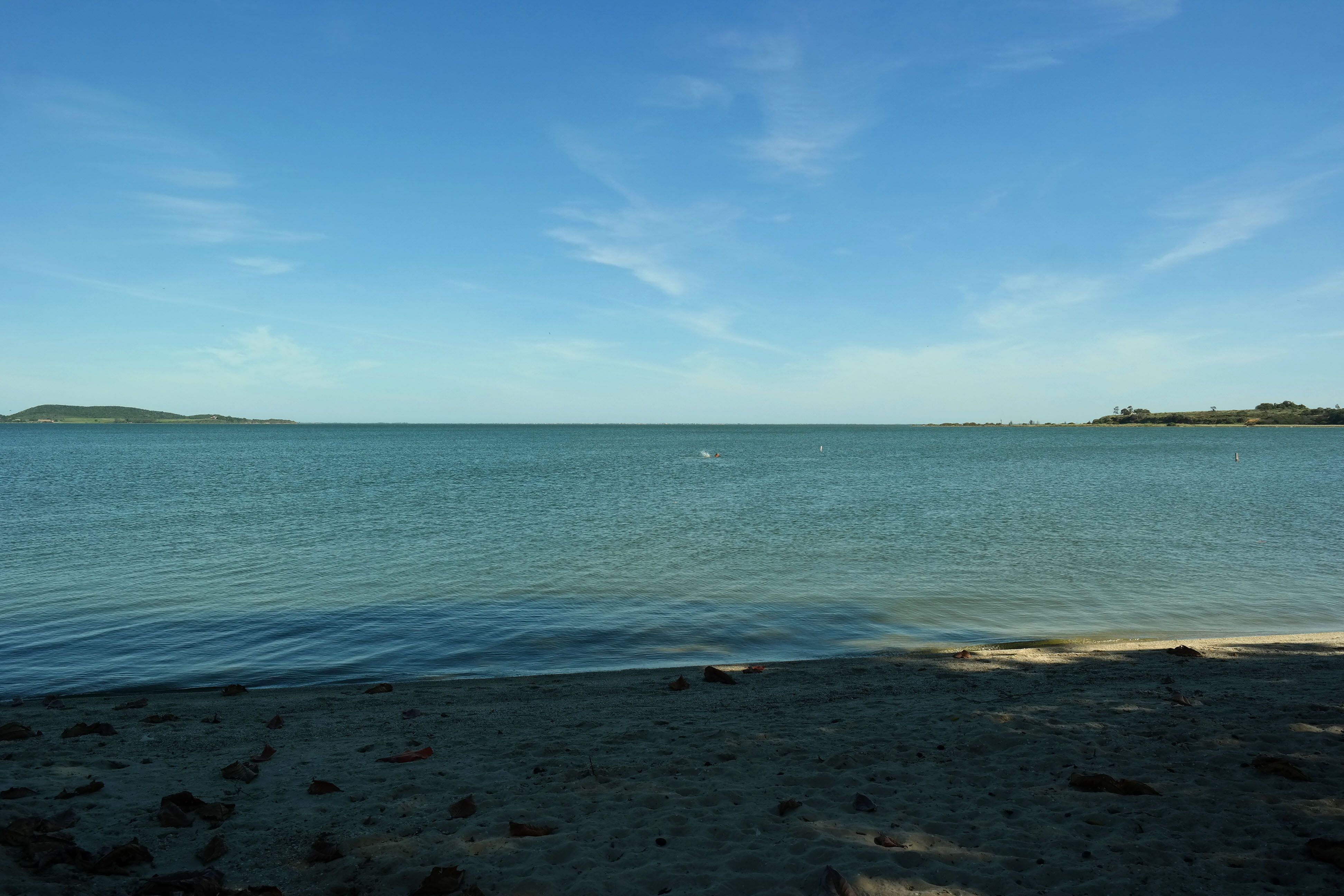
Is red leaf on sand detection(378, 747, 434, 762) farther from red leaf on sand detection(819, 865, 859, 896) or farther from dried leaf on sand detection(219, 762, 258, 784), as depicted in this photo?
red leaf on sand detection(819, 865, 859, 896)

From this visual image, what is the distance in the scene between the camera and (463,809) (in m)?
6.33

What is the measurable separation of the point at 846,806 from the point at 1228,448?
4962 inches

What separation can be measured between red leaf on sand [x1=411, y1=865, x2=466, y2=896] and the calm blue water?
7.75 metres

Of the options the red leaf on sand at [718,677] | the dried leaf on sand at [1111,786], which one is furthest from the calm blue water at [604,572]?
the dried leaf on sand at [1111,786]

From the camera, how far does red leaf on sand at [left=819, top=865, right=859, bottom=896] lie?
4.79 meters

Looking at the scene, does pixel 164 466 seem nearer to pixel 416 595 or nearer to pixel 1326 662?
pixel 416 595

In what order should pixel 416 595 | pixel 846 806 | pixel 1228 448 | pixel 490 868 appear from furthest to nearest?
1. pixel 1228 448
2. pixel 416 595
3. pixel 846 806
4. pixel 490 868

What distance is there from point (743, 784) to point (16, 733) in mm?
8075

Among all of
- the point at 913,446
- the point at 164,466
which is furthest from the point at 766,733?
the point at 913,446

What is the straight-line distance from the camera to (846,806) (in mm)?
6285

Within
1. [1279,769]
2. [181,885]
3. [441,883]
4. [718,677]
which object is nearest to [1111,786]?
[1279,769]

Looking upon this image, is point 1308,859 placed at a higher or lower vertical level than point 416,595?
higher

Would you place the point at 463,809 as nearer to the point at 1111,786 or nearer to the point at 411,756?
the point at 411,756

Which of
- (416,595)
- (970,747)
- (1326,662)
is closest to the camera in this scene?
(970,747)
